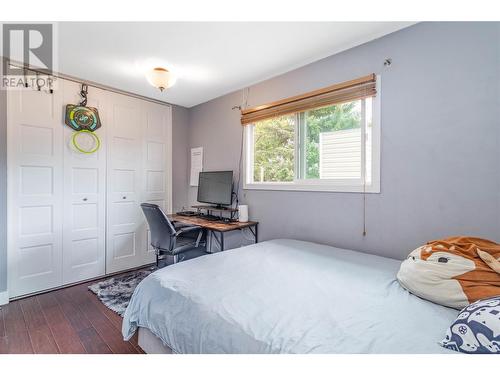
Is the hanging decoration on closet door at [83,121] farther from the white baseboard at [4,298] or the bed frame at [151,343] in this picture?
the bed frame at [151,343]

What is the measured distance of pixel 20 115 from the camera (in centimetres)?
245

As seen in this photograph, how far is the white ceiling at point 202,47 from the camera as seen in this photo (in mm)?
1859

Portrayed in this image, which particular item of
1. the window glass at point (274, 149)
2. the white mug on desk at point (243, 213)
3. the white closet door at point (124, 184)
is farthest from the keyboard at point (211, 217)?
the white closet door at point (124, 184)

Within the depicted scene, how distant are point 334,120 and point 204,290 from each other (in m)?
1.87

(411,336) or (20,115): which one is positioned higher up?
(20,115)

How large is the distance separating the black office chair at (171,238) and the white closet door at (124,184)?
838 mm

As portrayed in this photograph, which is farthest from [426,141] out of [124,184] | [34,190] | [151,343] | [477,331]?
[34,190]

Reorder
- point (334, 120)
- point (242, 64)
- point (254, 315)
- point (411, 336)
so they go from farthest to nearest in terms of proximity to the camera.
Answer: point (242, 64) → point (334, 120) → point (254, 315) → point (411, 336)

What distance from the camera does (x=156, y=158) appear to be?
139 inches

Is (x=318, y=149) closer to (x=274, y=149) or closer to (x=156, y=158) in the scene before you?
(x=274, y=149)

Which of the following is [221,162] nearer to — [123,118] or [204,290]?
[123,118]

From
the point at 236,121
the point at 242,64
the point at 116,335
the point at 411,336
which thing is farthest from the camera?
the point at 236,121
